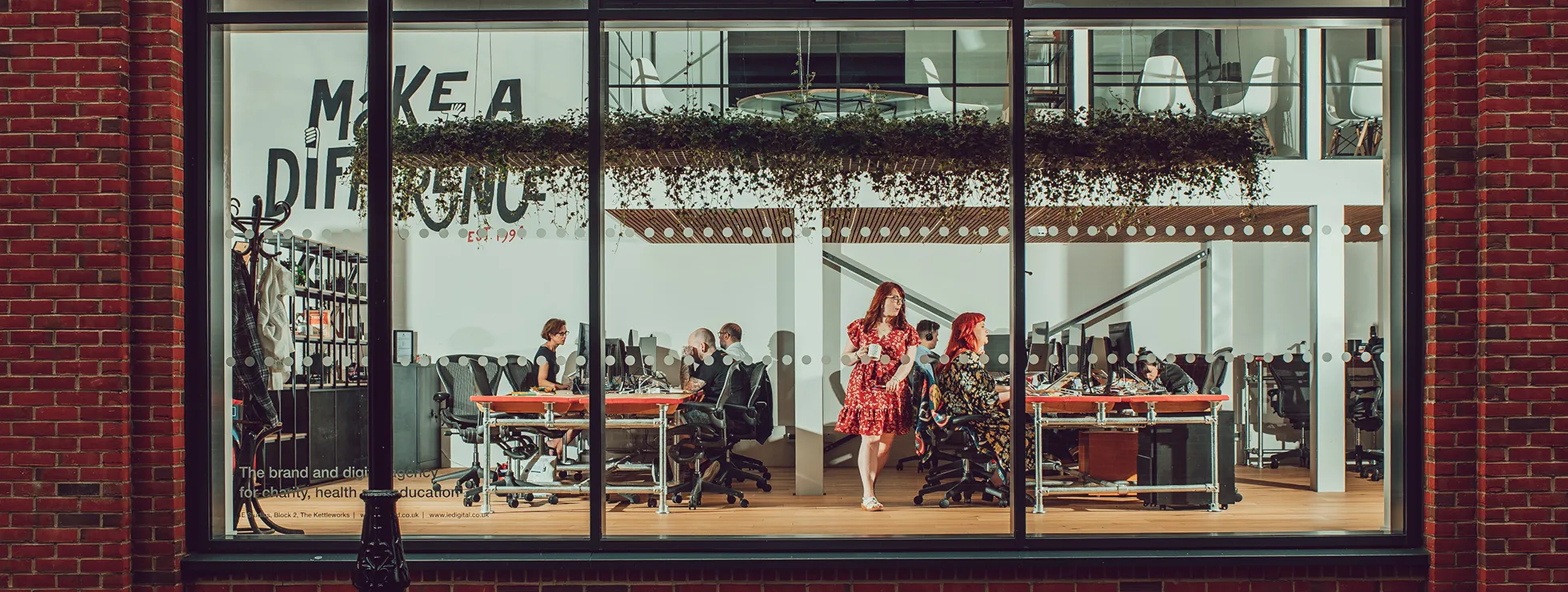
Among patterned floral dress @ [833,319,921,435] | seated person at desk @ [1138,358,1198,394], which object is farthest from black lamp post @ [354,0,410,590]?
seated person at desk @ [1138,358,1198,394]

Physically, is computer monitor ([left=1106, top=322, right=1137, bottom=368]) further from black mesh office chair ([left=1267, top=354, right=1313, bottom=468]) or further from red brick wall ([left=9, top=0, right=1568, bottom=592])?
red brick wall ([left=9, top=0, right=1568, bottom=592])

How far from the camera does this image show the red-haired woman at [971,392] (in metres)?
6.62

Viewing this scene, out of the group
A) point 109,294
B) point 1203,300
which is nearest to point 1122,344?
point 1203,300

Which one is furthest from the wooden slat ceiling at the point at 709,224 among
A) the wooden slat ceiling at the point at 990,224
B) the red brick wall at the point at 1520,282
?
the red brick wall at the point at 1520,282

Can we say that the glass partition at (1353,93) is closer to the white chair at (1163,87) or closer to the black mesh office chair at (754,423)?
the white chair at (1163,87)

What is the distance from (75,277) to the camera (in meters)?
4.40

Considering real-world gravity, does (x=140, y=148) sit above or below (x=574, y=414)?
above

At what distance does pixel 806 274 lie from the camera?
6.50 metres

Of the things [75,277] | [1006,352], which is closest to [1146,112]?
[1006,352]

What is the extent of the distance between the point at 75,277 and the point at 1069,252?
449cm

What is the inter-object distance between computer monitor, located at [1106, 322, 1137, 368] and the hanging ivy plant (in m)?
0.77

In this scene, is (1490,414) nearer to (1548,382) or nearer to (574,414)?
(1548,382)

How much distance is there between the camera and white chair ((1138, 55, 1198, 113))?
5543 mm

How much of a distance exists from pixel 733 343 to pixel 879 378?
3.10 ft
